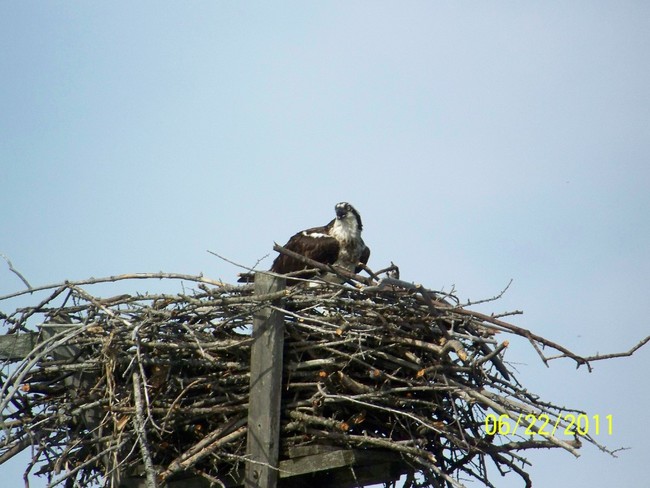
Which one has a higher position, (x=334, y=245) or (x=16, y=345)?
(x=334, y=245)

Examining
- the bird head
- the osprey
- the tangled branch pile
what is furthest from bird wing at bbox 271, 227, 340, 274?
the tangled branch pile

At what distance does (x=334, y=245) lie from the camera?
8.94 meters

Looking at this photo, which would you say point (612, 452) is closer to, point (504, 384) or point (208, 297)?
point (504, 384)

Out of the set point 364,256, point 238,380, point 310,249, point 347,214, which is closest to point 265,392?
point 238,380

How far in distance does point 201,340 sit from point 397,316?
1.24 meters

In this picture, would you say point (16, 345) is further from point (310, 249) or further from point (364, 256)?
point (364, 256)

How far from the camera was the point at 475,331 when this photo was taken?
21.7 feet

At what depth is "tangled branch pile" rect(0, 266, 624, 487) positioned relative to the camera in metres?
6.04

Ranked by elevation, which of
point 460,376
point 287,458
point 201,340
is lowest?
point 287,458

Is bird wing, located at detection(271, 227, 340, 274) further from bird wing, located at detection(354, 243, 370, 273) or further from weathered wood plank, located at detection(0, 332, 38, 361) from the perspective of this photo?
weathered wood plank, located at detection(0, 332, 38, 361)

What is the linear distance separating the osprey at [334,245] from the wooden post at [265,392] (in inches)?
102

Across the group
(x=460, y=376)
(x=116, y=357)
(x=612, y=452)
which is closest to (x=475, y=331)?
(x=460, y=376)

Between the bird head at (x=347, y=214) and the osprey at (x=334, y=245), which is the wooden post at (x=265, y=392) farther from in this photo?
the bird head at (x=347, y=214)

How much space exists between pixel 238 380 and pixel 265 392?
0.29m
